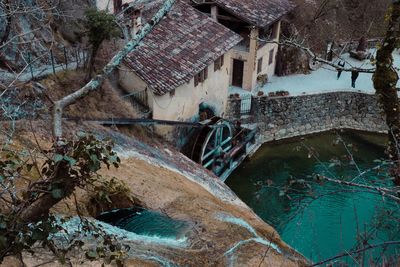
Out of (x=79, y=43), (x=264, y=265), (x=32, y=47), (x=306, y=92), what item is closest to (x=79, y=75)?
(x=32, y=47)

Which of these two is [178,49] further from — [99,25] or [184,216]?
[184,216]

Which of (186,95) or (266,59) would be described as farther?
(266,59)

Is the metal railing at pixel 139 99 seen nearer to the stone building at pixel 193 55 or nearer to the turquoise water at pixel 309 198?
the stone building at pixel 193 55

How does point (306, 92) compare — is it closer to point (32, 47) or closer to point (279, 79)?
point (279, 79)

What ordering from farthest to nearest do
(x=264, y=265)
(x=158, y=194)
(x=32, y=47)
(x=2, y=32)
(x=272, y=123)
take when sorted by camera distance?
(x=272, y=123) < (x=32, y=47) < (x=2, y=32) < (x=158, y=194) < (x=264, y=265)

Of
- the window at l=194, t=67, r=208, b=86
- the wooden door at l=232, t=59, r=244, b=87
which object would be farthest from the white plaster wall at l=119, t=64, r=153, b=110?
the wooden door at l=232, t=59, r=244, b=87

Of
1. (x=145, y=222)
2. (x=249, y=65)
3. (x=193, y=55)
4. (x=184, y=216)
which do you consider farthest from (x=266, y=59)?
(x=145, y=222)

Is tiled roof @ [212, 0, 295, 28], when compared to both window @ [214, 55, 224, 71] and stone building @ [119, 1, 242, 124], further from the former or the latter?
window @ [214, 55, 224, 71]
